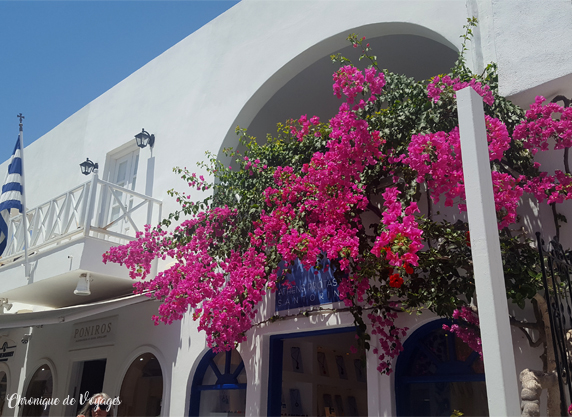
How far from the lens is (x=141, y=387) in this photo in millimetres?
8117

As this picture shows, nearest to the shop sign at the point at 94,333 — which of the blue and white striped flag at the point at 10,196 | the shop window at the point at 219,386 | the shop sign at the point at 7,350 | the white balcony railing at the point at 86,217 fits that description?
the white balcony railing at the point at 86,217

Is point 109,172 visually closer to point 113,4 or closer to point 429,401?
point 113,4

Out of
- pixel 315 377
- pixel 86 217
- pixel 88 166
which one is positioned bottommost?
pixel 315 377

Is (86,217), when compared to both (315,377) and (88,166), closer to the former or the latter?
(88,166)

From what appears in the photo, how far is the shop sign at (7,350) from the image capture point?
35.9 feet

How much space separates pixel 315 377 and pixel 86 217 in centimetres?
417

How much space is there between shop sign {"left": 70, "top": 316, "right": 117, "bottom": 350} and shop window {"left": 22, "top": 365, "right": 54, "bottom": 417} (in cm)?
111

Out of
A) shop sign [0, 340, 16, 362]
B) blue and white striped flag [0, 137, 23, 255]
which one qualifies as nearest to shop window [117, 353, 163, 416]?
blue and white striped flag [0, 137, 23, 255]

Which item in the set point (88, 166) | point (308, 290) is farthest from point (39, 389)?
point (308, 290)

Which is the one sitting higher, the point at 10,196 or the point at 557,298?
the point at 10,196

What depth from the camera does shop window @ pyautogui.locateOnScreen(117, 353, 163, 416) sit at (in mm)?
7922

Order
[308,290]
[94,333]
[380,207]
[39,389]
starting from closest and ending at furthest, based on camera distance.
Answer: [380,207], [308,290], [94,333], [39,389]

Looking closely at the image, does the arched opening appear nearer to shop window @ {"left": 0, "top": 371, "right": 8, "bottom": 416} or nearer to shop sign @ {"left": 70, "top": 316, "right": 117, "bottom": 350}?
A: shop sign @ {"left": 70, "top": 316, "right": 117, "bottom": 350}

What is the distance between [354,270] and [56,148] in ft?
31.8
